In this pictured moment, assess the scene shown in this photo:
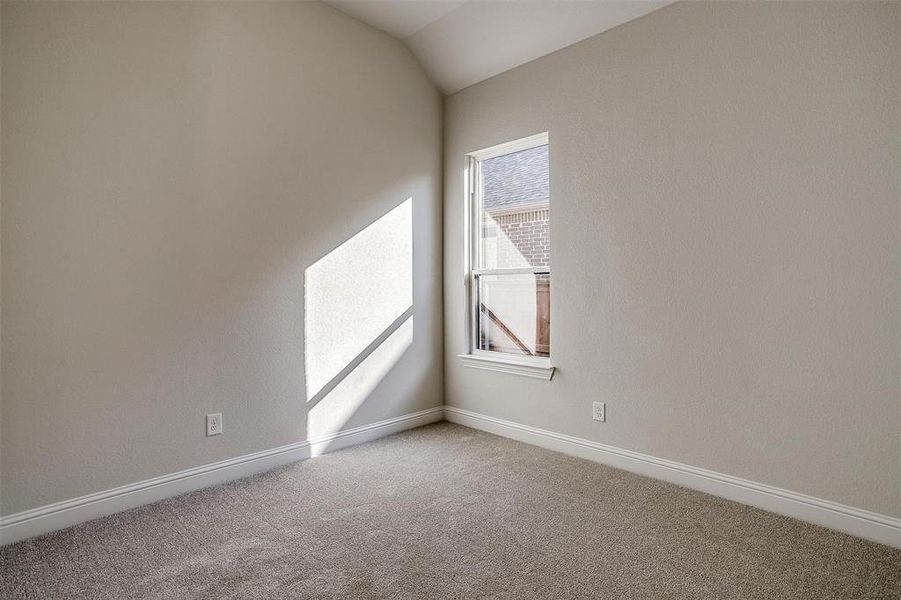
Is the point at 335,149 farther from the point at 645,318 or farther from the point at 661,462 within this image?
the point at 661,462

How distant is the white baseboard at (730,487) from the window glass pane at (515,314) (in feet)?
1.85

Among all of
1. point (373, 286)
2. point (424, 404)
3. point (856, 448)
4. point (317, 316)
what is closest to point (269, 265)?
point (317, 316)

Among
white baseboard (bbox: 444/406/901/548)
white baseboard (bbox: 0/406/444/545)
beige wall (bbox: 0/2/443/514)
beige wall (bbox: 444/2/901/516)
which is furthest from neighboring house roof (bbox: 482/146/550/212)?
white baseboard (bbox: 0/406/444/545)

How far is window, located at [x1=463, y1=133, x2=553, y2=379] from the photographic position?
11.2 feet

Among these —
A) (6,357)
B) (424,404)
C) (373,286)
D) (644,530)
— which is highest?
(373,286)

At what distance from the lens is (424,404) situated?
3.89 metres

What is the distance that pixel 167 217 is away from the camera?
100 inches

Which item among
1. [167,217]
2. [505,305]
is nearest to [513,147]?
[505,305]

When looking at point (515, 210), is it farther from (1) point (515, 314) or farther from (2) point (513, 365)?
(2) point (513, 365)

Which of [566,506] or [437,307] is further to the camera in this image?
[437,307]

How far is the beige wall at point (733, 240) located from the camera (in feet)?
6.97

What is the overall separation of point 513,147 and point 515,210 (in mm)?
446

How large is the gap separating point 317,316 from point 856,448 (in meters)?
2.85

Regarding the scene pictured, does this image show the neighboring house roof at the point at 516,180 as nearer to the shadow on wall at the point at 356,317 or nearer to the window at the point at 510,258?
the window at the point at 510,258
